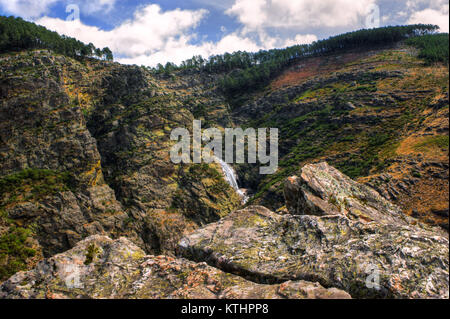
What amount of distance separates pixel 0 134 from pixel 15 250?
22200 mm

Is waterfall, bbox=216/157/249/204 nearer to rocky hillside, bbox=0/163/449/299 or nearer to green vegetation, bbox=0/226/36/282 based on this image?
green vegetation, bbox=0/226/36/282

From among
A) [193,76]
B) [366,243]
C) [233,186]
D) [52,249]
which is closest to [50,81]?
[52,249]

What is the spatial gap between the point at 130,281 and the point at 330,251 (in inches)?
272

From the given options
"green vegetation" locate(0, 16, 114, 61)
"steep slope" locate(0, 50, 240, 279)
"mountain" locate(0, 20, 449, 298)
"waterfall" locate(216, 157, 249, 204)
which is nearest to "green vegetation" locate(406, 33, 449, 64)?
"mountain" locate(0, 20, 449, 298)

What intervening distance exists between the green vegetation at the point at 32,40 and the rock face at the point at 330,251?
7499 centimetres

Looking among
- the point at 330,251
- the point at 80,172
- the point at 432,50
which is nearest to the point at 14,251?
the point at 80,172

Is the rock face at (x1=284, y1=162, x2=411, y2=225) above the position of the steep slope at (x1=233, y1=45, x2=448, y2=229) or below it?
below

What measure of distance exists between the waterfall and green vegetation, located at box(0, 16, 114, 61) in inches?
2188

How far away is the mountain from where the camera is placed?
8.85 metres

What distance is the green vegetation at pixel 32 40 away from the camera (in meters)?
59.3

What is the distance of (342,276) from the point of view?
24.1 feet

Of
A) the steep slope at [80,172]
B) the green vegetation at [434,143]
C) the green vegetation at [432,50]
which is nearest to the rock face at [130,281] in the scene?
the steep slope at [80,172]

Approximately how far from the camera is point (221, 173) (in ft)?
199

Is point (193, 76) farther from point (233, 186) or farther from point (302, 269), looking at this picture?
point (302, 269)
